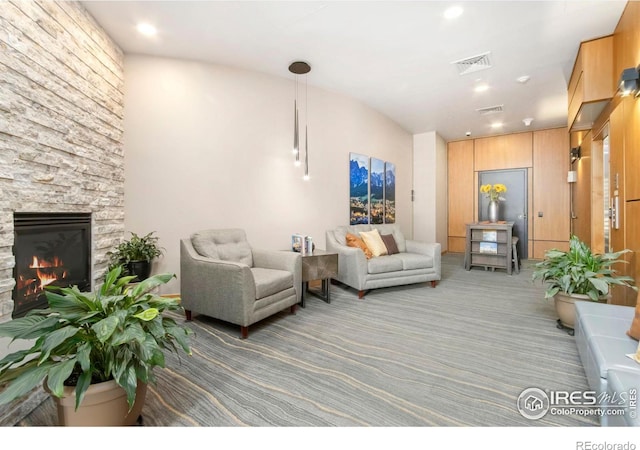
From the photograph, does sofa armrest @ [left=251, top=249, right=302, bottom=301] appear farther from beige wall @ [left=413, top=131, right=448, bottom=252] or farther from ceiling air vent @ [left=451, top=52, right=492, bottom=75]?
beige wall @ [left=413, top=131, right=448, bottom=252]

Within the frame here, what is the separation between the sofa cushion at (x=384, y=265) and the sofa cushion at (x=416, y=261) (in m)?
0.09

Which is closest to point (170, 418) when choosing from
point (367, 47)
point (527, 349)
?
point (527, 349)

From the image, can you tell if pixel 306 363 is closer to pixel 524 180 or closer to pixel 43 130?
pixel 43 130

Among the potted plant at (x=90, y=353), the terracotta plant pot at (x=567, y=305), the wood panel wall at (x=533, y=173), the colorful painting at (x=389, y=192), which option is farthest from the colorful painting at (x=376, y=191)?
the potted plant at (x=90, y=353)

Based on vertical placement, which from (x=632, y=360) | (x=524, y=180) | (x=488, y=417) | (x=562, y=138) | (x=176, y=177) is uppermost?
(x=562, y=138)

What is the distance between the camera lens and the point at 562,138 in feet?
20.3

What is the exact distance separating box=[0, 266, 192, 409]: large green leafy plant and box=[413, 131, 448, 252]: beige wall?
5976 mm

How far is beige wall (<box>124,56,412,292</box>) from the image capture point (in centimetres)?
326

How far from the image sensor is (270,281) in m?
2.64

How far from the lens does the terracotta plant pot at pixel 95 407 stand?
4.06 feet

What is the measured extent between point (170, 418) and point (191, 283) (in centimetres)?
141

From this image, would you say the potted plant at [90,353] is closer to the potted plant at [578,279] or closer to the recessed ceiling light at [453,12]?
the potted plant at [578,279]

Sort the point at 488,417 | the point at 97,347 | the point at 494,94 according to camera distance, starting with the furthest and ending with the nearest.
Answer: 1. the point at 494,94
2. the point at 488,417
3. the point at 97,347

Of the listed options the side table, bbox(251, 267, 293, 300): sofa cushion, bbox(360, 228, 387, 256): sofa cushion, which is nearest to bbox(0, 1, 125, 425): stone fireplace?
bbox(251, 267, 293, 300): sofa cushion
